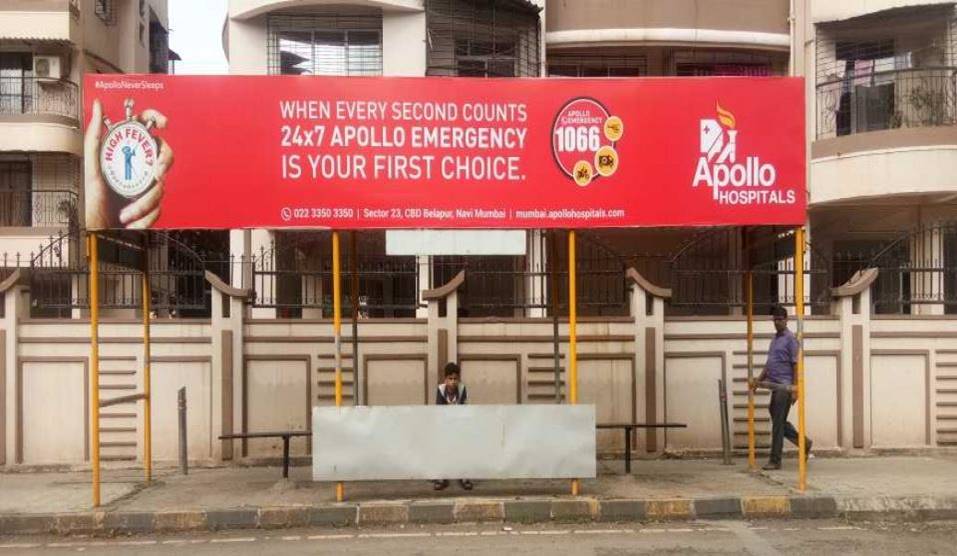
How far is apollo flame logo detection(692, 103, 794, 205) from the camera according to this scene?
9141mm

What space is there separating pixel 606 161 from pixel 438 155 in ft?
5.39

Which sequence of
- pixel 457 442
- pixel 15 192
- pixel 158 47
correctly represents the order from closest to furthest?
pixel 457 442, pixel 15 192, pixel 158 47

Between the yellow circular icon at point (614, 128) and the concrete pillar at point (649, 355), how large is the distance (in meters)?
2.96

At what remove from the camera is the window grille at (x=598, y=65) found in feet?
60.9

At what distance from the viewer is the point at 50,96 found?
21.4m

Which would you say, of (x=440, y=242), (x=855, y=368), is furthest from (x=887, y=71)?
(x=440, y=242)

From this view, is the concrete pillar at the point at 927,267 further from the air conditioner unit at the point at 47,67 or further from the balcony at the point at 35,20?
the air conditioner unit at the point at 47,67

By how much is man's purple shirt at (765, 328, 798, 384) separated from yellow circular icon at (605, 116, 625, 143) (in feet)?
10.8

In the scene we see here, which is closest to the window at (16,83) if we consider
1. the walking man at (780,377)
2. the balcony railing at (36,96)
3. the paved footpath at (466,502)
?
the balcony railing at (36,96)

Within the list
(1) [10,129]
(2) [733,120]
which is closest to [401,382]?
(2) [733,120]

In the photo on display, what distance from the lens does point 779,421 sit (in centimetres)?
1063

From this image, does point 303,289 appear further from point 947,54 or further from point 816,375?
point 947,54

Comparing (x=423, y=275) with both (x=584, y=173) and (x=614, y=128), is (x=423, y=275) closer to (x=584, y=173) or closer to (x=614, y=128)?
(x=584, y=173)

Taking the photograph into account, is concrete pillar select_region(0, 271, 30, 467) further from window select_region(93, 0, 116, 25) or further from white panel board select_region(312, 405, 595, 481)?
window select_region(93, 0, 116, 25)
